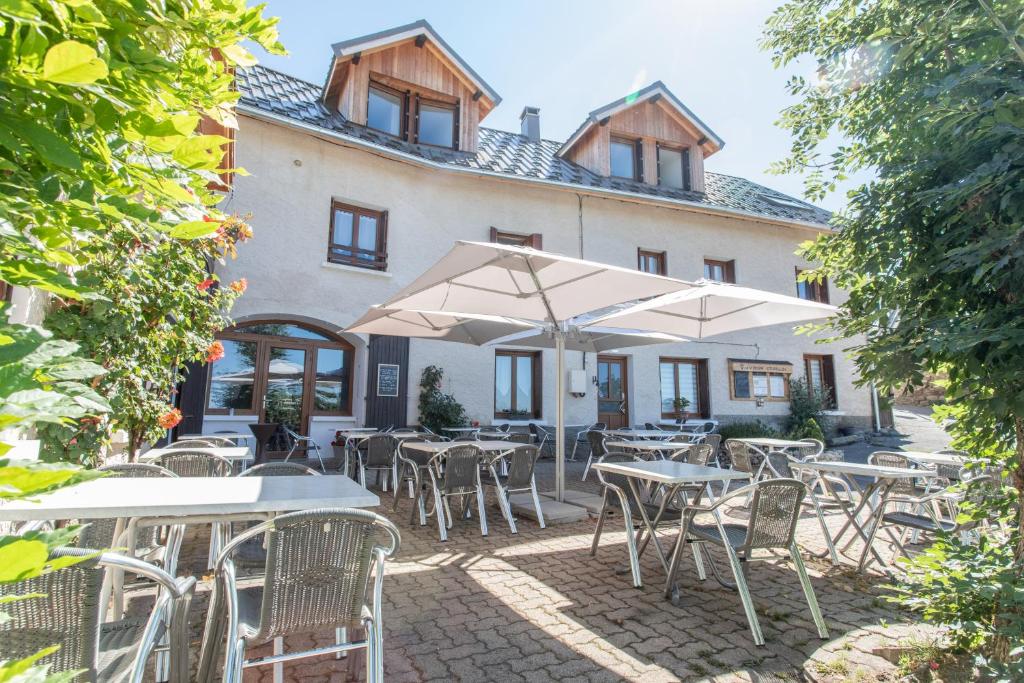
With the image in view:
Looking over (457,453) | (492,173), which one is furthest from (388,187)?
(457,453)

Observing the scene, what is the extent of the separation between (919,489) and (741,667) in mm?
3438

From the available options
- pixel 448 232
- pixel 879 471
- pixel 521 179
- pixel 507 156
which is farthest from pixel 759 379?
pixel 879 471

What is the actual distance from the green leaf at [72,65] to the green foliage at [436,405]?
31.7ft

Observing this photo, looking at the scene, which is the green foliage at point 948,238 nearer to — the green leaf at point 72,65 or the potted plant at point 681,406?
the green leaf at point 72,65

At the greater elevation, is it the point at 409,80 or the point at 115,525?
the point at 409,80

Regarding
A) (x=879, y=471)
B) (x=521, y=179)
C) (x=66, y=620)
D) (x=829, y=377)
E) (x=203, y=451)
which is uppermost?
(x=521, y=179)

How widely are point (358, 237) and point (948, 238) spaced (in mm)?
9731

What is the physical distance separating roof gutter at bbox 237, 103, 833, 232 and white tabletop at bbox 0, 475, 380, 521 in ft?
26.0

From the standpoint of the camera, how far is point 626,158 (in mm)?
14008

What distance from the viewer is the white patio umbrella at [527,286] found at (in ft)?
13.9

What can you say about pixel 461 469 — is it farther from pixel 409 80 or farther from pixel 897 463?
pixel 409 80

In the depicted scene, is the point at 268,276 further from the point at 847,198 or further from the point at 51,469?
the point at 51,469

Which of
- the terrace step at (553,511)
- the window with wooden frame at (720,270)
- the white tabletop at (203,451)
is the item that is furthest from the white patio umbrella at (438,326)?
the window with wooden frame at (720,270)

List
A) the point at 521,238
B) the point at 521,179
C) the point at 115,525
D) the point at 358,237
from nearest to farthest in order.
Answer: the point at 115,525
the point at 358,237
the point at 521,179
the point at 521,238
